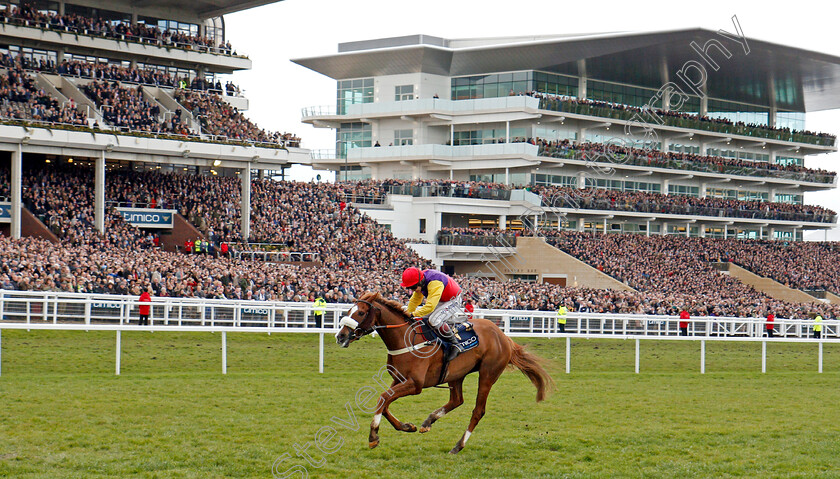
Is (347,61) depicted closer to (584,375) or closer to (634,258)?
(634,258)

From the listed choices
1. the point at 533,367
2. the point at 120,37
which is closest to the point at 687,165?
the point at 120,37

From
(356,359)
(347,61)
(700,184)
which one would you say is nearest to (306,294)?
(356,359)

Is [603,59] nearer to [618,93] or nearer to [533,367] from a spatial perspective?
[618,93]

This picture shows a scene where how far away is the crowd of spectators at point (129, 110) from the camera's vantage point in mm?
31922

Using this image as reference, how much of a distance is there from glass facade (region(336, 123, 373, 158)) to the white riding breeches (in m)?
44.4

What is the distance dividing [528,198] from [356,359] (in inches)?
1174

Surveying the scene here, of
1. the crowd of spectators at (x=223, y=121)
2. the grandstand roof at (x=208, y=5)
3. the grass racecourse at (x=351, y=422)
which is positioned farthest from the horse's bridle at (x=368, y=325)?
the grandstand roof at (x=208, y=5)

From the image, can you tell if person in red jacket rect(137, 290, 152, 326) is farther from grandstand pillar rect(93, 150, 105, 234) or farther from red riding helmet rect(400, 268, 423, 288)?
grandstand pillar rect(93, 150, 105, 234)

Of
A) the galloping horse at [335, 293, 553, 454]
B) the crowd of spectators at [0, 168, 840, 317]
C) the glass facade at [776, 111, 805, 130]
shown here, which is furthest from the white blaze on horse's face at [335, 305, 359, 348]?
the glass facade at [776, 111, 805, 130]

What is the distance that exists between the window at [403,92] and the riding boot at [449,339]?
4376 centimetres

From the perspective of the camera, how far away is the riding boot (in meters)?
8.79

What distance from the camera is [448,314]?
8914 mm

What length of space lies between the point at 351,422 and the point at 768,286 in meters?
40.6

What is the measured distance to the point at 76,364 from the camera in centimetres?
1459
